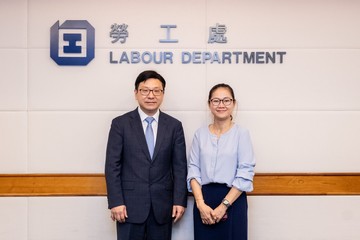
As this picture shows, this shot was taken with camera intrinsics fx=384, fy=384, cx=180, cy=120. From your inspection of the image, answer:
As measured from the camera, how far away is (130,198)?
9.34ft

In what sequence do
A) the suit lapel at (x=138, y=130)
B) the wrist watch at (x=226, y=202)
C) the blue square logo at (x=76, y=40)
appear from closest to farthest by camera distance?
the wrist watch at (x=226, y=202) → the suit lapel at (x=138, y=130) → the blue square logo at (x=76, y=40)

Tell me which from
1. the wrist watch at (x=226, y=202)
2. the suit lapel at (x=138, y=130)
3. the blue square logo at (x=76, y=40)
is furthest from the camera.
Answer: the blue square logo at (x=76, y=40)

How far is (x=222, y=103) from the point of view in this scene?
9.47ft

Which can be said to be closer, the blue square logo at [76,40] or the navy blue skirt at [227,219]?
the navy blue skirt at [227,219]

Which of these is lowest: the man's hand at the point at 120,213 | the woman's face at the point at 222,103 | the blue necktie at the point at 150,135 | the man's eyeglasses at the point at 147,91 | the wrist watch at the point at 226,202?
the man's hand at the point at 120,213

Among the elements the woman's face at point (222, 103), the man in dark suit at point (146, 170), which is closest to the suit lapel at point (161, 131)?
the man in dark suit at point (146, 170)

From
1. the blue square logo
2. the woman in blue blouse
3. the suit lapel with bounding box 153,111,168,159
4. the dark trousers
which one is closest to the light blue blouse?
the woman in blue blouse

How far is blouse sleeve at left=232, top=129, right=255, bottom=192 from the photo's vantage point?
2.77 m

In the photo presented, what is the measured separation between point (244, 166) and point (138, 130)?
0.83 meters

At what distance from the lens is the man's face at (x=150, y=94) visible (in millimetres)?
2893

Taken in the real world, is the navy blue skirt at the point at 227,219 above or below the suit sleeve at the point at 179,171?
below

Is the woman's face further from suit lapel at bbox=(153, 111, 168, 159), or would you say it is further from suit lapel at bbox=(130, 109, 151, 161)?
suit lapel at bbox=(130, 109, 151, 161)

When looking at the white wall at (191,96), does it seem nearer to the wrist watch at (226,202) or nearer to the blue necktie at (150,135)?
the blue necktie at (150,135)

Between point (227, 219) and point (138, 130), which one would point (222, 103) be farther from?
point (227, 219)
